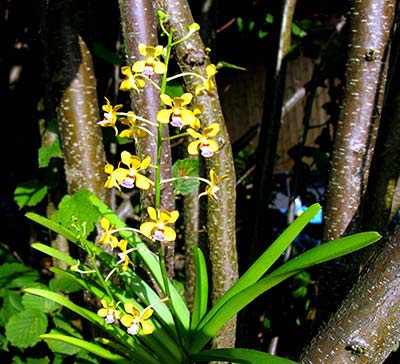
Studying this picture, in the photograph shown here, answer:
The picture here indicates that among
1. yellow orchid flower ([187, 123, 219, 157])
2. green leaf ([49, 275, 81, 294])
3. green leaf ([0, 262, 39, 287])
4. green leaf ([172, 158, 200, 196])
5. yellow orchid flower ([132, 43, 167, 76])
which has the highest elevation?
yellow orchid flower ([132, 43, 167, 76])

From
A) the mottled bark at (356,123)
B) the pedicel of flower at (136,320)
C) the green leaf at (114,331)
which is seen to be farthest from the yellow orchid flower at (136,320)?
the mottled bark at (356,123)

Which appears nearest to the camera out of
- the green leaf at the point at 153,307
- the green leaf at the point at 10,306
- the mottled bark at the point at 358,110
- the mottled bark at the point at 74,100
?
the green leaf at the point at 153,307

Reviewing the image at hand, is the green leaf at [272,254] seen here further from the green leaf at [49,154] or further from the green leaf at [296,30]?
the green leaf at [296,30]

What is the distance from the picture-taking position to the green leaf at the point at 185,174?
3.39 ft

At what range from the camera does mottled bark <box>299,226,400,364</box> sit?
0.88m

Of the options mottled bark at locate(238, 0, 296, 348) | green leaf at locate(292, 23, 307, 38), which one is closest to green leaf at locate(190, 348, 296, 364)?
mottled bark at locate(238, 0, 296, 348)

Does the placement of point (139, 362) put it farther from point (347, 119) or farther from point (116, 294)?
point (347, 119)

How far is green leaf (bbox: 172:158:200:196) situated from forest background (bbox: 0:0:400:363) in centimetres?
15

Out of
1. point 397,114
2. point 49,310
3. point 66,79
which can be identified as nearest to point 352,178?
point 397,114

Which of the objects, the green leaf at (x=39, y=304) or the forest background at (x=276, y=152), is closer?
the forest background at (x=276, y=152)

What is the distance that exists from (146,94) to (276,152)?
2.68ft

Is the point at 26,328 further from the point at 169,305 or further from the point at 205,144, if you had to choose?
the point at 205,144

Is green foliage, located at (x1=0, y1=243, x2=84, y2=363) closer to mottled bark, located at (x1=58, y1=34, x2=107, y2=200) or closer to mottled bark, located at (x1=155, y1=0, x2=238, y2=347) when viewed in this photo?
mottled bark, located at (x1=58, y1=34, x2=107, y2=200)

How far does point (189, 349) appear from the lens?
103 cm
